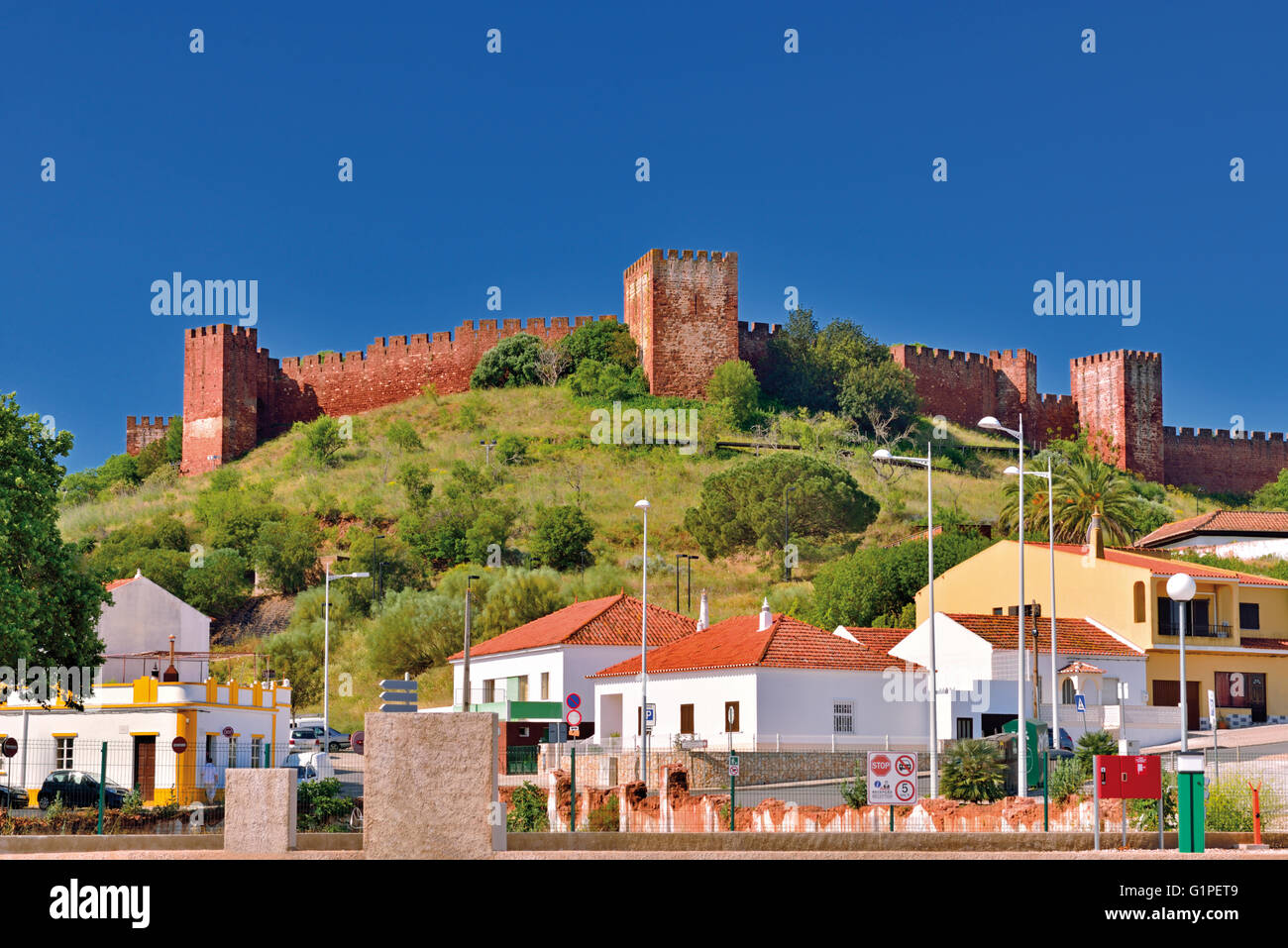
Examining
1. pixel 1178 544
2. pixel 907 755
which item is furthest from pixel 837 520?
pixel 907 755

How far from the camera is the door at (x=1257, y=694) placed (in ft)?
149

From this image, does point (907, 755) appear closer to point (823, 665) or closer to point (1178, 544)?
point (823, 665)

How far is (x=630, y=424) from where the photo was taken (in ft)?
289

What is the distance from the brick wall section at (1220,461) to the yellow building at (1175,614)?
54136 millimetres

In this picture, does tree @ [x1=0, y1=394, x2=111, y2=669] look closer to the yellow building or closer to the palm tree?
the yellow building

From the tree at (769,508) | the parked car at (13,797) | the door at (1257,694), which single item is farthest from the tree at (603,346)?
the parked car at (13,797)

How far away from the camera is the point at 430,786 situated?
9.57 meters

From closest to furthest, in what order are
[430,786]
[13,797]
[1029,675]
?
[430,786], [13,797], [1029,675]

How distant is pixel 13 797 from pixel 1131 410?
83.3 metres

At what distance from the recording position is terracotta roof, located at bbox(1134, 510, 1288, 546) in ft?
213

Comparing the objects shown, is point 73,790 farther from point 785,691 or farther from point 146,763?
point 785,691

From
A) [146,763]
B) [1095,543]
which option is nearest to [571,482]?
[1095,543]

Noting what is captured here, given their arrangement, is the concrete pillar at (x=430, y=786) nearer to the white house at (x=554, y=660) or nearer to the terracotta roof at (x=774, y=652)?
the terracotta roof at (x=774, y=652)

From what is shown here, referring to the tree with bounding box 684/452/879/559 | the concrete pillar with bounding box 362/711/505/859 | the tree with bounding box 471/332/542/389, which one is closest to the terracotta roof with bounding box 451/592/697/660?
the tree with bounding box 684/452/879/559
